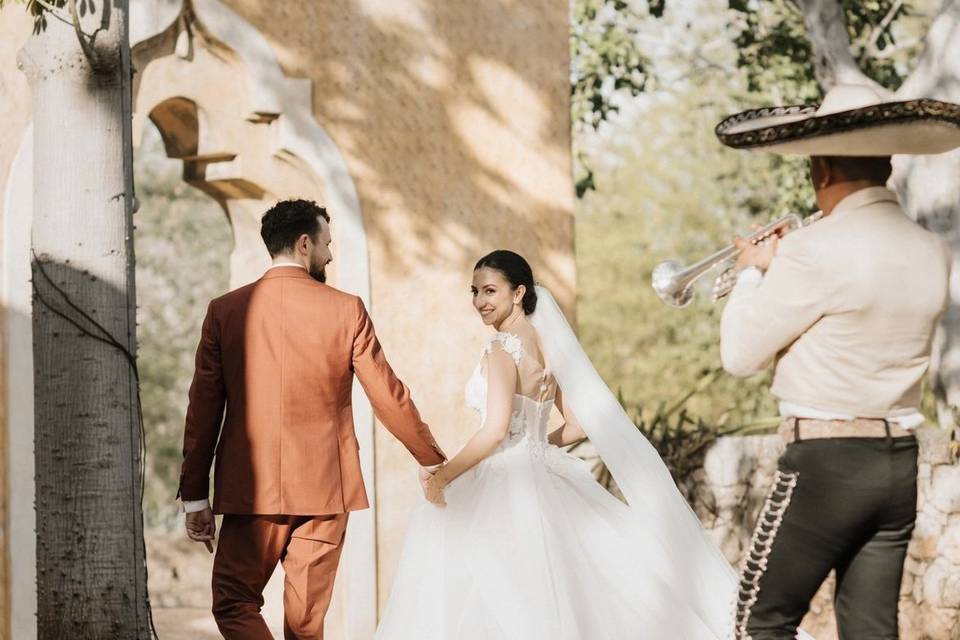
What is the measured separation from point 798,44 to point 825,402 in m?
9.72

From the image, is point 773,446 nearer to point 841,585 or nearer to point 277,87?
point 277,87

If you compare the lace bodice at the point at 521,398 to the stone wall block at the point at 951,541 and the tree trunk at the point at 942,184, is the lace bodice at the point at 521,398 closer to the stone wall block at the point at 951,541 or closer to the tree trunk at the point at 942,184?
the stone wall block at the point at 951,541

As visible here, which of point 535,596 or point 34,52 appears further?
point 535,596

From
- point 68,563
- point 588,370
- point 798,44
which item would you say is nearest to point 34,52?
point 68,563

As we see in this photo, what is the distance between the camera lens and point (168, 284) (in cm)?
2469

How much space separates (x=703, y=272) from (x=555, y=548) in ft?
6.34

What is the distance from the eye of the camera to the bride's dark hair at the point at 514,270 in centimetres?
614

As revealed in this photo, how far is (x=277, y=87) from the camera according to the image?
8.01 meters

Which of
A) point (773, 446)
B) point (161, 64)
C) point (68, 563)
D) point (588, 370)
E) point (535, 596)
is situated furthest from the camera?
point (773, 446)

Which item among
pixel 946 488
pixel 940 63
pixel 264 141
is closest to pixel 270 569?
pixel 264 141

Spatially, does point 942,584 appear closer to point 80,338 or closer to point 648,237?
point 80,338

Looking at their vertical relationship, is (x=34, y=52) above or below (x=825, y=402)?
above

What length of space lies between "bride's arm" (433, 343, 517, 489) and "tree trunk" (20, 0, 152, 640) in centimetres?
140

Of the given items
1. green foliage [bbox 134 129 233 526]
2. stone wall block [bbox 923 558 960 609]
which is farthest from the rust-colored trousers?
green foliage [bbox 134 129 233 526]
